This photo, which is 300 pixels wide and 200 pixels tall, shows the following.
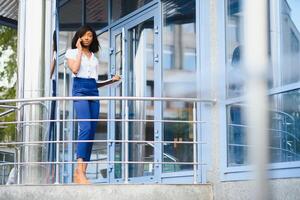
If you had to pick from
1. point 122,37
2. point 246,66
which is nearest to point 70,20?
point 122,37

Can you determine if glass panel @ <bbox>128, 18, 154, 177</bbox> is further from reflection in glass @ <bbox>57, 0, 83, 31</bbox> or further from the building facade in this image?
reflection in glass @ <bbox>57, 0, 83, 31</bbox>

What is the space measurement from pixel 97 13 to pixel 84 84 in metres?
4.24

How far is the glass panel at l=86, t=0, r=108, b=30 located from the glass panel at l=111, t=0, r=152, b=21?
32cm

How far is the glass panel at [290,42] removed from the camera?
4980 mm

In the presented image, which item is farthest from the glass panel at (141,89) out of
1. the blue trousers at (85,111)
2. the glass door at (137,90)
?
the blue trousers at (85,111)

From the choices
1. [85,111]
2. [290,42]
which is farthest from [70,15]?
[290,42]

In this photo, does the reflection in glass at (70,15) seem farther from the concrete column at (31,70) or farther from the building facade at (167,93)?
the concrete column at (31,70)

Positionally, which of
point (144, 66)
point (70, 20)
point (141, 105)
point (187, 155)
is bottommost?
point (187, 155)

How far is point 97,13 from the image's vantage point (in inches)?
389

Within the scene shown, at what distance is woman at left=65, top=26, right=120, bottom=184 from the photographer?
5662 millimetres

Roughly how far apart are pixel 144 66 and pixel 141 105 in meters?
0.49

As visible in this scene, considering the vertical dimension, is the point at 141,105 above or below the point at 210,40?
below

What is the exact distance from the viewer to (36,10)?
6770 millimetres

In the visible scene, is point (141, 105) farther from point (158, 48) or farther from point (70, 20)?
point (70, 20)
